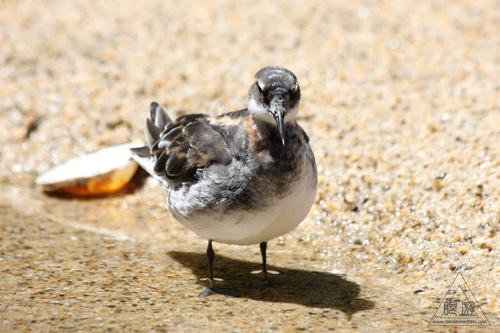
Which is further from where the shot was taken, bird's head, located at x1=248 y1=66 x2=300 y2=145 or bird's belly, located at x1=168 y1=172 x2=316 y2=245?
bird's belly, located at x1=168 y1=172 x2=316 y2=245

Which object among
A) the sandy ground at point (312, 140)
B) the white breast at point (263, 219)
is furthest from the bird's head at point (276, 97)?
the sandy ground at point (312, 140)

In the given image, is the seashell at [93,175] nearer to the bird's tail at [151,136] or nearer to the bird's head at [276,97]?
the bird's tail at [151,136]

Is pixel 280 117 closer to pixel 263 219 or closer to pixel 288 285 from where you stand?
pixel 263 219

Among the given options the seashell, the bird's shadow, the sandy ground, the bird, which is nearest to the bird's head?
the bird

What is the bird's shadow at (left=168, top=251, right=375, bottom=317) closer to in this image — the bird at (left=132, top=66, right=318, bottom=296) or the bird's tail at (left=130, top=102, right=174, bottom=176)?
the bird at (left=132, top=66, right=318, bottom=296)

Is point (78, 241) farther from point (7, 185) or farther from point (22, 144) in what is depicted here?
point (22, 144)

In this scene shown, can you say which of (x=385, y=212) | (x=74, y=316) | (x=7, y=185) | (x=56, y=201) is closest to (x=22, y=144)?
(x=7, y=185)
